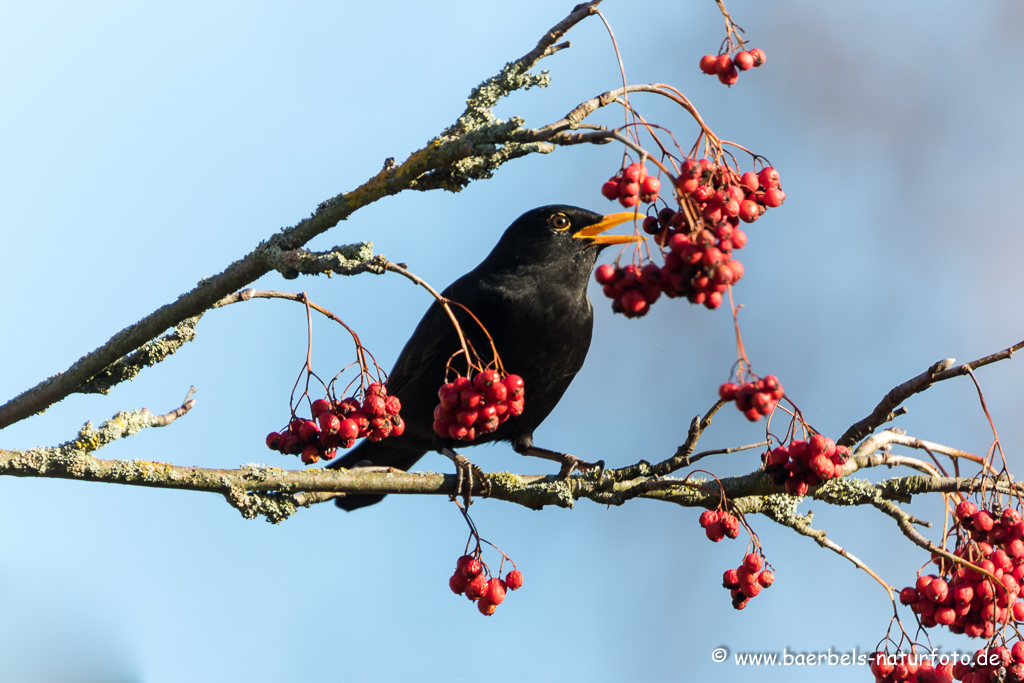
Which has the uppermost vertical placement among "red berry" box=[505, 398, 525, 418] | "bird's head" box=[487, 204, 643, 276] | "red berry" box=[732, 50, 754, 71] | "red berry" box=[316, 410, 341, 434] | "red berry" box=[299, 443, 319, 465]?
"bird's head" box=[487, 204, 643, 276]

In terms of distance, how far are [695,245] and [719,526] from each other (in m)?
1.23

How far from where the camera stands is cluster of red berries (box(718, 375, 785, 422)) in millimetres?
1742

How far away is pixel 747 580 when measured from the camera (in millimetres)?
2723

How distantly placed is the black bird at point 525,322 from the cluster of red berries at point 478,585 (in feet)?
3.70

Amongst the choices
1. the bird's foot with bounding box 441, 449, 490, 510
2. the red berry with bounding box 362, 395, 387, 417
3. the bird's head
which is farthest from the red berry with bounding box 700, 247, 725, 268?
the bird's head

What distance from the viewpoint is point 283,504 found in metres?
2.78

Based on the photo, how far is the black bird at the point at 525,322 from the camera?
4453 mm

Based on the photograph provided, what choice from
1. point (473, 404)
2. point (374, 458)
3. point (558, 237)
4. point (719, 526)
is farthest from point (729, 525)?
point (374, 458)

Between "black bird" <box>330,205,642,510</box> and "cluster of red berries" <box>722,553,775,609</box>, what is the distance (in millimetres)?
1593

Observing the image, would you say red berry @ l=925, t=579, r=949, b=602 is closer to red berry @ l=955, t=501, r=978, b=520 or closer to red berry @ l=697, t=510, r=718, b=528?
red berry @ l=955, t=501, r=978, b=520

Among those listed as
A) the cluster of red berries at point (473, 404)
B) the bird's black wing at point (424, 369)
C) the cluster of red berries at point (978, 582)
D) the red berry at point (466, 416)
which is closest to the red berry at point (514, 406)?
the cluster of red berries at point (473, 404)

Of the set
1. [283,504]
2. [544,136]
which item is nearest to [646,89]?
[544,136]

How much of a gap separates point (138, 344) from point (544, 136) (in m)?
1.18

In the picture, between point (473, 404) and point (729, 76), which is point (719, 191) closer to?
point (729, 76)
